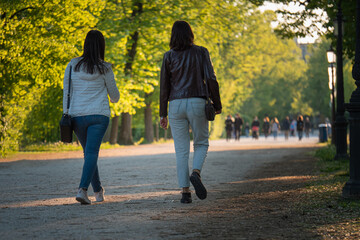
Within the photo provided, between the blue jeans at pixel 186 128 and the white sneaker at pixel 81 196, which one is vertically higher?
the blue jeans at pixel 186 128

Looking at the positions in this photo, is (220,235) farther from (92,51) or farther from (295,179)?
(295,179)

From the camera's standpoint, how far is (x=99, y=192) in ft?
26.1

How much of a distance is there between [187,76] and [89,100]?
119 cm

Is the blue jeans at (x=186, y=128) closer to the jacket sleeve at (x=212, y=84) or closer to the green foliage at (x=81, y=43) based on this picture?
the jacket sleeve at (x=212, y=84)

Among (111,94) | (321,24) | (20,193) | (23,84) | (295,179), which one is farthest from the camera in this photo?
(321,24)

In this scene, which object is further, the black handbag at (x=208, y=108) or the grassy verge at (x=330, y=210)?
the black handbag at (x=208, y=108)

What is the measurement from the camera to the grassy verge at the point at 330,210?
5.92 metres

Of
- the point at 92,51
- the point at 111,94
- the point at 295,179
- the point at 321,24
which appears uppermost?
the point at 321,24

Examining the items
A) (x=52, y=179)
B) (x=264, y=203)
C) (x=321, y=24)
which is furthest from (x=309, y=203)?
(x=321, y=24)

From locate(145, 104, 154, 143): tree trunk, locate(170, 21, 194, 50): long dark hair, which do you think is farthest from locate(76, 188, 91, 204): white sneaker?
locate(145, 104, 154, 143): tree trunk

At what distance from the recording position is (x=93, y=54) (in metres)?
7.59

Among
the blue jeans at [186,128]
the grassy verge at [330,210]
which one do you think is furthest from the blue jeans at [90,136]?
the grassy verge at [330,210]

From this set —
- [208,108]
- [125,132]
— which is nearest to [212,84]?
[208,108]

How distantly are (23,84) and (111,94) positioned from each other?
11.1m
